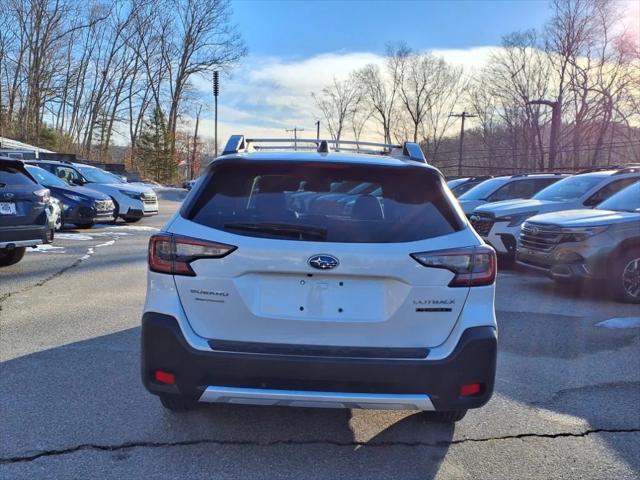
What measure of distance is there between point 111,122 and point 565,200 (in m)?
54.9

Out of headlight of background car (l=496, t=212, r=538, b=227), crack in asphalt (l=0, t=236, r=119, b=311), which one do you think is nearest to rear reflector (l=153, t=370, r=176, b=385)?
crack in asphalt (l=0, t=236, r=119, b=311)

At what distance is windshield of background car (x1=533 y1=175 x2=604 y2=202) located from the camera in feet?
33.1

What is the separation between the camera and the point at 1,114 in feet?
148

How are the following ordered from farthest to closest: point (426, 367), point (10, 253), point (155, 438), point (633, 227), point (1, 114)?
point (1, 114) → point (10, 253) → point (633, 227) → point (155, 438) → point (426, 367)

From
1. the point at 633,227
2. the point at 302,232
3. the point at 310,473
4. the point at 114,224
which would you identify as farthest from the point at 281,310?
the point at 114,224

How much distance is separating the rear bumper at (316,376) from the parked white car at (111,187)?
48.4 feet

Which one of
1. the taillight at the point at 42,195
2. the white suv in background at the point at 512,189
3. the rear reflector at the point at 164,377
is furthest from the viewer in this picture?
the white suv in background at the point at 512,189

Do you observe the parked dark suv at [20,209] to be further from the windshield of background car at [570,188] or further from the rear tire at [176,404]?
the windshield of background car at [570,188]

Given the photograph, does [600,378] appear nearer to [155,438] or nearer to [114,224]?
[155,438]

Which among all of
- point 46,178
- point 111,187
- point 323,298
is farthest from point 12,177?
point 111,187

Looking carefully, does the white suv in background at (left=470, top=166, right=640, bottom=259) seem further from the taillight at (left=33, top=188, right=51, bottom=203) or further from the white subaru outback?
the white subaru outback

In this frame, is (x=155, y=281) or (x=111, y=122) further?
(x=111, y=122)

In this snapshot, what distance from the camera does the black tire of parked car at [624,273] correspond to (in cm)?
743

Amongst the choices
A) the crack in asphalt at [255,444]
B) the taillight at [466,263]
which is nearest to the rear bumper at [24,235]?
the crack in asphalt at [255,444]
